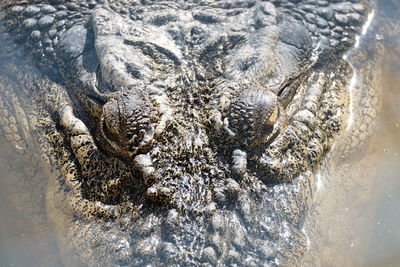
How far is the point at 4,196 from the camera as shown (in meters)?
3.69

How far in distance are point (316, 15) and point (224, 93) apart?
1588mm

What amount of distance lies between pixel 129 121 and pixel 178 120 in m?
0.33

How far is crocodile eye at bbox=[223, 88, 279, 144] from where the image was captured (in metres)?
3.16

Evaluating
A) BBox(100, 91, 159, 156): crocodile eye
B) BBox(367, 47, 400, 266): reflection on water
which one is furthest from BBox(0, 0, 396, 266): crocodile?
BBox(367, 47, 400, 266): reflection on water

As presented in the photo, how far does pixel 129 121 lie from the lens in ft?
10.2

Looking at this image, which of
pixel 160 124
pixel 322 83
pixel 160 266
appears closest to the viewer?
pixel 160 266

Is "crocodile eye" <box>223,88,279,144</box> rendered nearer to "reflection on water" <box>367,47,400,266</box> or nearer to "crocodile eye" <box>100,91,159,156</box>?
"crocodile eye" <box>100,91,159,156</box>

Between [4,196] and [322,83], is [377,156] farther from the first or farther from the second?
[4,196]

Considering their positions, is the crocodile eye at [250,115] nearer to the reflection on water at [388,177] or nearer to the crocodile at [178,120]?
the crocodile at [178,120]

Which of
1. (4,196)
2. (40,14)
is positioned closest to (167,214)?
(4,196)

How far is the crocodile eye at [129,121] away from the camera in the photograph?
3105 millimetres

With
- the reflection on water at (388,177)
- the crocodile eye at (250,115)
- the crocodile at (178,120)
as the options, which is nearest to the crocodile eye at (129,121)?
the crocodile at (178,120)

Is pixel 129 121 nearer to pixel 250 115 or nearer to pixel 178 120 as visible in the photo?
pixel 178 120

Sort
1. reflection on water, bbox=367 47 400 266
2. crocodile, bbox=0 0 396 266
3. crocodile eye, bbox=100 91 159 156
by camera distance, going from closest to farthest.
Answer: crocodile, bbox=0 0 396 266 < crocodile eye, bbox=100 91 159 156 < reflection on water, bbox=367 47 400 266
